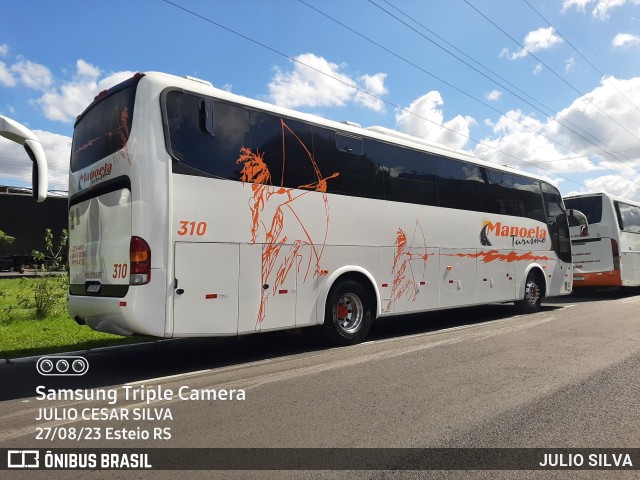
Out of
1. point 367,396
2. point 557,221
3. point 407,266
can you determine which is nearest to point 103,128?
point 367,396

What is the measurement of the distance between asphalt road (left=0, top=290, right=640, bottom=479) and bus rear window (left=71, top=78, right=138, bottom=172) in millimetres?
2941

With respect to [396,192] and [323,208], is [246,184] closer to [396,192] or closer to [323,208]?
[323,208]

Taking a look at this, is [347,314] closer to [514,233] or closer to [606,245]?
[514,233]

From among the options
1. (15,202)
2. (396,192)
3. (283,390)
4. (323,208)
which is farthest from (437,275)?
(15,202)

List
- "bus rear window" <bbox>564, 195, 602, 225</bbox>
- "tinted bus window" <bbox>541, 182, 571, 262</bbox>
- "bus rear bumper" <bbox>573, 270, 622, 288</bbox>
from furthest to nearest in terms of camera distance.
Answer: "bus rear window" <bbox>564, 195, 602, 225</bbox> → "bus rear bumper" <bbox>573, 270, 622, 288</bbox> → "tinted bus window" <bbox>541, 182, 571, 262</bbox>

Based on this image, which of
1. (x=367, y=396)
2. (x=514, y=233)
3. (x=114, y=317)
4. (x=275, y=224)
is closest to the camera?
(x=367, y=396)

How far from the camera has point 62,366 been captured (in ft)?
23.0

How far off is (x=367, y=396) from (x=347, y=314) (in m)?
3.21

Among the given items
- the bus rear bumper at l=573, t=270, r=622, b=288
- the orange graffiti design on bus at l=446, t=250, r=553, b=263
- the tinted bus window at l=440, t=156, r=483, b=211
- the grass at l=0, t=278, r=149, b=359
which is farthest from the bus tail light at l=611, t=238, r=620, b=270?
the grass at l=0, t=278, r=149, b=359

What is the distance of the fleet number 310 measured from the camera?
20.4 ft

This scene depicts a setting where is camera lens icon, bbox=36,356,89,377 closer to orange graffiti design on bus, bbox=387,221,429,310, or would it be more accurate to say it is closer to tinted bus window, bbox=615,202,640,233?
orange graffiti design on bus, bbox=387,221,429,310

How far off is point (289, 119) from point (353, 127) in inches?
61.6

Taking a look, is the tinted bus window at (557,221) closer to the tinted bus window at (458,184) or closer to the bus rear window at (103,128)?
the tinted bus window at (458,184)

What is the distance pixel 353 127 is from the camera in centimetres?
880
